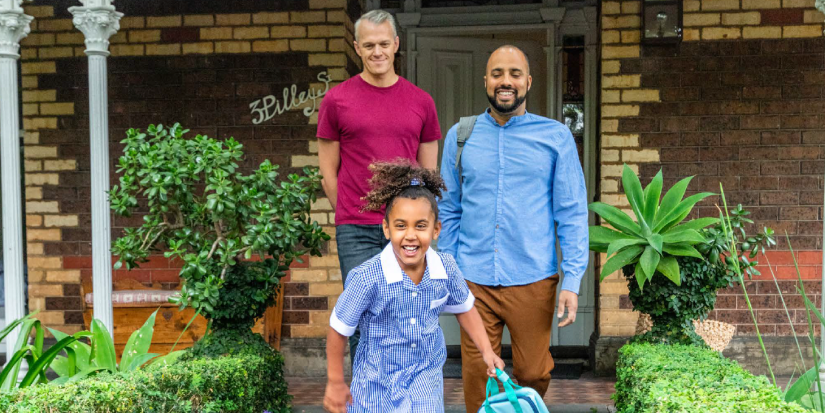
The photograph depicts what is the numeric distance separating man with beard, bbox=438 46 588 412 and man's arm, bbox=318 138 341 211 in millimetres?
598

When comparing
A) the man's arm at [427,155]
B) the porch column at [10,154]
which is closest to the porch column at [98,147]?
the porch column at [10,154]

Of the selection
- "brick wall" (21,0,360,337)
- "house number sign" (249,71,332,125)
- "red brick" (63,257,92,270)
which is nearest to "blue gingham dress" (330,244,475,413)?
"brick wall" (21,0,360,337)

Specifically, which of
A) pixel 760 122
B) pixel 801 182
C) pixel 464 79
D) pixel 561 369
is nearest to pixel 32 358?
pixel 561 369

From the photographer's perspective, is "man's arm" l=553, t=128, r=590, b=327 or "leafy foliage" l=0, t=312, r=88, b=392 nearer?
"man's arm" l=553, t=128, r=590, b=327

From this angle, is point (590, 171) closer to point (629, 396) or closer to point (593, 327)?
point (593, 327)

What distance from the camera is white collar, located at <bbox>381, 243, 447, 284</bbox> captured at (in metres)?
2.92

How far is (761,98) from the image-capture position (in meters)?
6.12

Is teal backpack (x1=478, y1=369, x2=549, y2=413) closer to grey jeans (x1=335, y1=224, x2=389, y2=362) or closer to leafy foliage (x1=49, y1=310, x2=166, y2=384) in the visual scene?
grey jeans (x1=335, y1=224, x2=389, y2=362)

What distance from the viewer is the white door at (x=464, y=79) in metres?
7.05

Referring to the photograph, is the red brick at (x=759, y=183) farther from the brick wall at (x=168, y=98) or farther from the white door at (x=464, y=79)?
the brick wall at (x=168, y=98)

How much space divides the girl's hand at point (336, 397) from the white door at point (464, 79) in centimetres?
419

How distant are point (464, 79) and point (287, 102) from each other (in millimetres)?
1677

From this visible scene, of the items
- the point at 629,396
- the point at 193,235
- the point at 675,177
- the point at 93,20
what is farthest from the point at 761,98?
the point at 93,20

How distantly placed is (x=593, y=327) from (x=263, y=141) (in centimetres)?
326
